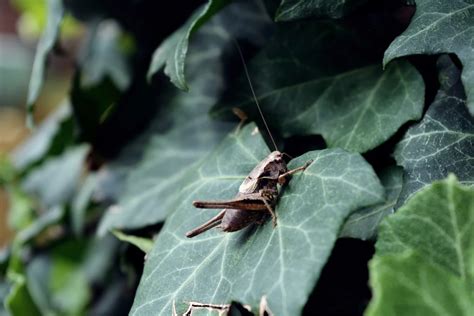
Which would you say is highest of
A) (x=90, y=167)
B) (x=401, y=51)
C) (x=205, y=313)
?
(x=401, y=51)

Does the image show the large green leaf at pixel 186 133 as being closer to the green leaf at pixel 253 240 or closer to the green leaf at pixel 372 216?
the green leaf at pixel 253 240

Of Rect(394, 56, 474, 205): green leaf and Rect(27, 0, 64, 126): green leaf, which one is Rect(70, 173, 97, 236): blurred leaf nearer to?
Rect(27, 0, 64, 126): green leaf

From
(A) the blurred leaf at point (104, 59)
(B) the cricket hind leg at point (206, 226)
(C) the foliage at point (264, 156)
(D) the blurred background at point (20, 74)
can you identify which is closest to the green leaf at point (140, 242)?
(C) the foliage at point (264, 156)

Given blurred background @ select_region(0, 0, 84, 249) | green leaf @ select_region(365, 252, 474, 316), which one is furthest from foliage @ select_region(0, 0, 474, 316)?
blurred background @ select_region(0, 0, 84, 249)

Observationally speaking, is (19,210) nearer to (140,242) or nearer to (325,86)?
(140,242)

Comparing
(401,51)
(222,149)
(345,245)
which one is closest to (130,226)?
(222,149)

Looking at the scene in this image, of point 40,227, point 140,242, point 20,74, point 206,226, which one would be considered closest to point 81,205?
point 40,227

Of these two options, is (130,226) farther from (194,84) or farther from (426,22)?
(426,22)
